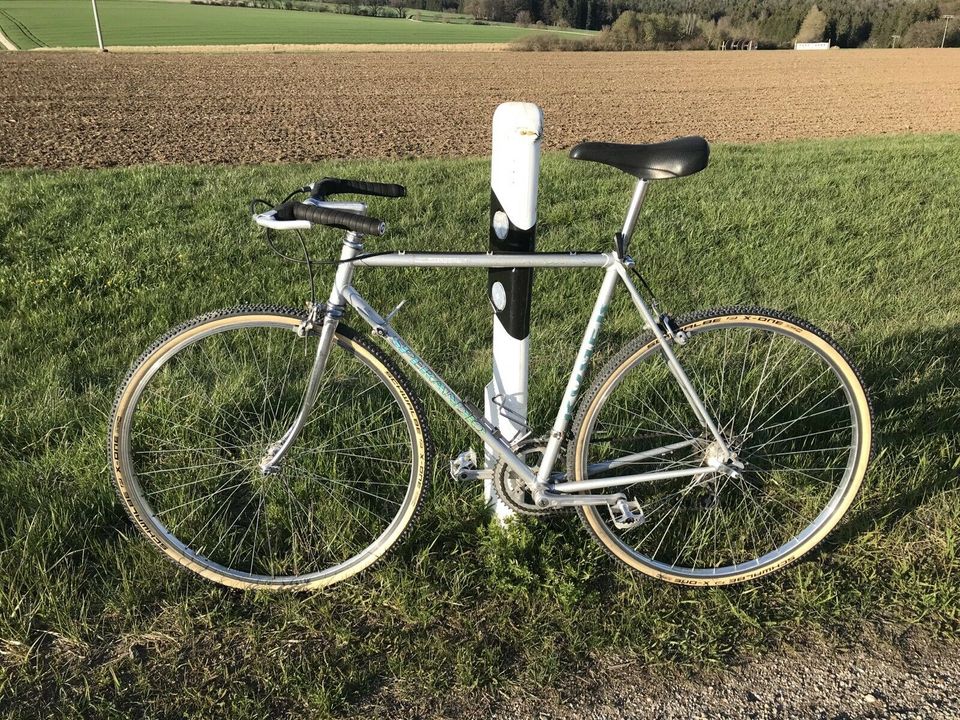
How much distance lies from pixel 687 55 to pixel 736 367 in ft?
194

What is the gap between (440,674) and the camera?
7.08 feet

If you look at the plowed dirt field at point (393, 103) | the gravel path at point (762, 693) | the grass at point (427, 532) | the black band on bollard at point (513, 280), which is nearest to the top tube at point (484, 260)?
the black band on bollard at point (513, 280)

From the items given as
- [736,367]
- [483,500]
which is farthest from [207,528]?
[736,367]

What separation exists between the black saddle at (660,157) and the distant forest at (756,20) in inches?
2660

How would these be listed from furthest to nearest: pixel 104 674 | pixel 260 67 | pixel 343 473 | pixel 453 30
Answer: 1. pixel 453 30
2. pixel 260 67
3. pixel 343 473
4. pixel 104 674

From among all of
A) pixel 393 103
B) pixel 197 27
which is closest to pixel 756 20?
pixel 197 27

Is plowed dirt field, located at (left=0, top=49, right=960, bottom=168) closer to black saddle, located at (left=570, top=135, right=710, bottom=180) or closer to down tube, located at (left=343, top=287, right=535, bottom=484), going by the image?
down tube, located at (left=343, top=287, right=535, bottom=484)

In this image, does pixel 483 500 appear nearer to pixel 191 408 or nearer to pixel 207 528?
pixel 207 528

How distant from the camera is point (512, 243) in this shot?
89.9 inches

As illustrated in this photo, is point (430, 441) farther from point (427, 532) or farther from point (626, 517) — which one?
point (626, 517)

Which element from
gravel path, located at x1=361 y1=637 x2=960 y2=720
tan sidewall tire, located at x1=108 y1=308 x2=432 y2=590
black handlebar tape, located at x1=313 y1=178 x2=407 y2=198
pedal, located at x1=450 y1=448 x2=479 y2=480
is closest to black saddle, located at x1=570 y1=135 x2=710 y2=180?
black handlebar tape, located at x1=313 y1=178 x2=407 y2=198

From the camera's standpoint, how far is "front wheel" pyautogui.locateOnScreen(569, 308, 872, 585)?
2.34 meters

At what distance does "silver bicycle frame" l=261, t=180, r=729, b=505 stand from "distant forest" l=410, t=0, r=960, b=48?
222ft

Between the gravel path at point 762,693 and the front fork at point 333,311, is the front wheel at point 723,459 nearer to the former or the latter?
the gravel path at point 762,693
